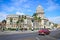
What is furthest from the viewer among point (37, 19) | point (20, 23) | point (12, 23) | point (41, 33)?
point (37, 19)

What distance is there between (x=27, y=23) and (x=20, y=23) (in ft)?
51.8

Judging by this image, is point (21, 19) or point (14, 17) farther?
point (14, 17)

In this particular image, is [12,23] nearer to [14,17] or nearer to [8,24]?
[8,24]

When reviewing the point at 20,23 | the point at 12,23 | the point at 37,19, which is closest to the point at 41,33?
the point at 20,23

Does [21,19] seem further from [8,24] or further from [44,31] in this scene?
[44,31]

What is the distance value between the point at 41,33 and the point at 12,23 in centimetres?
10229

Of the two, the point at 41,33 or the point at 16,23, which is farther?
the point at 16,23

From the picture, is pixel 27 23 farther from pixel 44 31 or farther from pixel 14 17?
pixel 44 31

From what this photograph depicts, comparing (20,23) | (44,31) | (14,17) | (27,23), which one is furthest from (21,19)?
(44,31)

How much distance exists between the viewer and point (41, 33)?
140ft

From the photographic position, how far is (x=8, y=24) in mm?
139375

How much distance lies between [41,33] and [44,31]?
0.85 m

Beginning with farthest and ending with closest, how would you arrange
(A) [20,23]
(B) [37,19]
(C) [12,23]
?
(B) [37,19] < (C) [12,23] < (A) [20,23]

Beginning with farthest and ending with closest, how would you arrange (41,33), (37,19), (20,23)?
(37,19), (20,23), (41,33)
